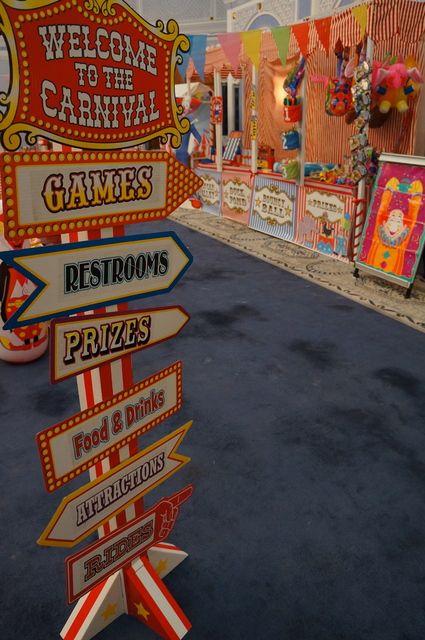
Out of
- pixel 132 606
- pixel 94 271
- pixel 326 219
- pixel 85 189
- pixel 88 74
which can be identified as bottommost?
pixel 132 606

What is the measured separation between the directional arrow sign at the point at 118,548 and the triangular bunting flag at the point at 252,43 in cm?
625

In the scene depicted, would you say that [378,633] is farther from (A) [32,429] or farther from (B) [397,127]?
(B) [397,127]

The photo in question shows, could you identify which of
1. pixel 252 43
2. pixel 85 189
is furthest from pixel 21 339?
pixel 252 43

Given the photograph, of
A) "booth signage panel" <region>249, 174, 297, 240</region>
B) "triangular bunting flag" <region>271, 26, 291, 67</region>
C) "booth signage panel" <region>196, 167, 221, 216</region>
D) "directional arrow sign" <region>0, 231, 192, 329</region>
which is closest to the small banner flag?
"triangular bunting flag" <region>271, 26, 291, 67</region>

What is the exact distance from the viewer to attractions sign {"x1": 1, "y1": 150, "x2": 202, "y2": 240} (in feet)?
4.02

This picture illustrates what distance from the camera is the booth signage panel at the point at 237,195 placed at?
27.0 feet

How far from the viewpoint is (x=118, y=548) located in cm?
181

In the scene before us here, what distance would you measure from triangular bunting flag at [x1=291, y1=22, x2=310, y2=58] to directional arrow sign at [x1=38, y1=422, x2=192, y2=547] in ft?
18.4

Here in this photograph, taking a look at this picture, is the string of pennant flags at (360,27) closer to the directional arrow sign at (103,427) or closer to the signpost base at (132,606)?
the directional arrow sign at (103,427)

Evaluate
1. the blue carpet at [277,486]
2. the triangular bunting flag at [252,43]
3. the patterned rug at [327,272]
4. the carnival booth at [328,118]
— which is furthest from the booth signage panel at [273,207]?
the blue carpet at [277,486]

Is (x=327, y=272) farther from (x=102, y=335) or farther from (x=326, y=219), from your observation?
(x=102, y=335)

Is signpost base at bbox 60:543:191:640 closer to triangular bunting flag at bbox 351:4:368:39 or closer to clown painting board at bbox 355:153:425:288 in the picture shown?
clown painting board at bbox 355:153:425:288

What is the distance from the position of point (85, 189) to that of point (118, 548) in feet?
4.01

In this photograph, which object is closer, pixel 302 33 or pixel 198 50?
pixel 302 33
